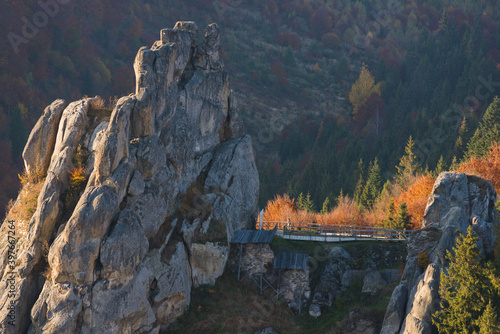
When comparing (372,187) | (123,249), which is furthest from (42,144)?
(372,187)

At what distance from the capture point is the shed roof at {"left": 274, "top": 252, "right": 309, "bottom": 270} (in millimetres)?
41938

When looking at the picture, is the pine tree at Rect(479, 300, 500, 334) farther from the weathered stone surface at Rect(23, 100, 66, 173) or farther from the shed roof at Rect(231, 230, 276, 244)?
the weathered stone surface at Rect(23, 100, 66, 173)

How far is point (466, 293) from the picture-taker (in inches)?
1205

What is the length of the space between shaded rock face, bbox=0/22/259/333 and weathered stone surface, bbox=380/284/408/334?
1335 cm

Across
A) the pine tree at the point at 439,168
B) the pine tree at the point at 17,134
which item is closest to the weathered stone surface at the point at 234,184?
the pine tree at the point at 439,168

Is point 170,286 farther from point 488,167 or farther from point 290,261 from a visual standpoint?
point 488,167

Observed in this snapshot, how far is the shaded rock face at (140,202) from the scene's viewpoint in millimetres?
33812

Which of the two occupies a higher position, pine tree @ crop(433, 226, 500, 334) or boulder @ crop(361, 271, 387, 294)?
pine tree @ crop(433, 226, 500, 334)

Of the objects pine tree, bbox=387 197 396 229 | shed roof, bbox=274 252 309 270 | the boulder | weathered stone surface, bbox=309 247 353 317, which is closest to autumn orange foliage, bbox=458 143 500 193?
pine tree, bbox=387 197 396 229

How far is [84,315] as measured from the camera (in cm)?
3344

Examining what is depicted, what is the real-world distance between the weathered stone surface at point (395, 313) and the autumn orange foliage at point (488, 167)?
90.9ft

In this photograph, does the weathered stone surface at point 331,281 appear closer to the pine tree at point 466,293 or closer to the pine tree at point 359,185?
the pine tree at point 466,293

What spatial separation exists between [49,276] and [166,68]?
1781 centimetres

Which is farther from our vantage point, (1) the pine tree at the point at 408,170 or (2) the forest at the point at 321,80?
(2) the forest at the point at 321,80
